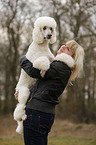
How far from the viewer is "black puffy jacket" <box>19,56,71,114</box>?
172 centimetres

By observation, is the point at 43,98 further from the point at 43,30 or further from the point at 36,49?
the point at 43,30

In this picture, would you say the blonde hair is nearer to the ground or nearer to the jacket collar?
the jacket collar

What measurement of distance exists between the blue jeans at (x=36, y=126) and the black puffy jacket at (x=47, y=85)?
2.1 inches

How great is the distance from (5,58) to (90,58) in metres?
6.14

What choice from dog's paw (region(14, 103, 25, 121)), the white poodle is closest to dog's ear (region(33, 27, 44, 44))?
the white poodle

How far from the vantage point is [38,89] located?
1.76 metres

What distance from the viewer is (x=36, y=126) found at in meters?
1.70

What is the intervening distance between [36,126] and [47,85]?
0.37 metres

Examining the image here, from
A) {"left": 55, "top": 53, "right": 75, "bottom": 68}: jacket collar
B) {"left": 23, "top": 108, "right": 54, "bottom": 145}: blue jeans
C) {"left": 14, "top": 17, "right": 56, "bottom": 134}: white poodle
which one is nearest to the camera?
{"left": 23, "top": 108, "right": 54, "bottom": 145}: blue jeans

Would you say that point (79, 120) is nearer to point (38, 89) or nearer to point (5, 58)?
point (5, 58)

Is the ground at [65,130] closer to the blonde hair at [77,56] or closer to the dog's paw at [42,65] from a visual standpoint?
the blonde hair at [77,56]

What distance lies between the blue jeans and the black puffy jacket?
5 cm

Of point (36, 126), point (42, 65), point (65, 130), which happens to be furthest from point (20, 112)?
point (65, 130)

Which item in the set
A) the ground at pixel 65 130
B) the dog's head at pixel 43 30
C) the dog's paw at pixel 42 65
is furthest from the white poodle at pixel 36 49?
the ground at pixel 65 130
